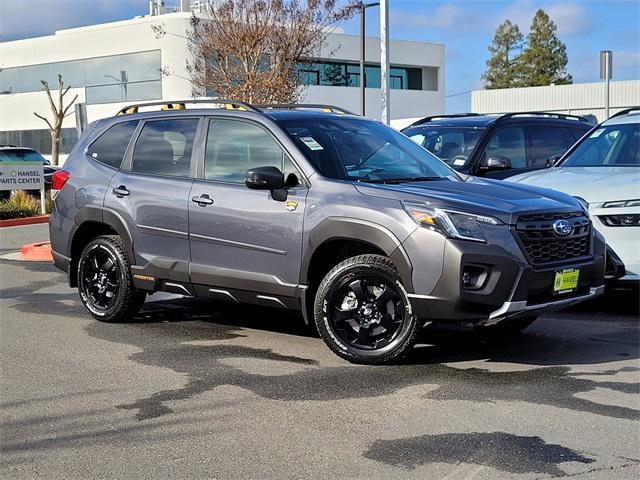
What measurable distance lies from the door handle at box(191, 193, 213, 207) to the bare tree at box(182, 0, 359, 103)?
19.5 meters

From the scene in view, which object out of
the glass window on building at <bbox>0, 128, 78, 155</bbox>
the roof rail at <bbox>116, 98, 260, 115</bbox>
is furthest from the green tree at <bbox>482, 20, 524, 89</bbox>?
the roof rail at <bbox>116, 98, 260, 115</bbox>

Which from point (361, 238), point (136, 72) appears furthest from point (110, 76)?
point (361, 238)

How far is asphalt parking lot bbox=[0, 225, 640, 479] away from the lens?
4.37 m

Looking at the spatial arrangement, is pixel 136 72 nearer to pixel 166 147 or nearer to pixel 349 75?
pixel 349 75

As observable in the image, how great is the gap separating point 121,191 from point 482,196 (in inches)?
126

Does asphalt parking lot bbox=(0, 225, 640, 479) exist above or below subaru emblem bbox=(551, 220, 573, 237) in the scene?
below

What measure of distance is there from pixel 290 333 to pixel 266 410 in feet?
7.36

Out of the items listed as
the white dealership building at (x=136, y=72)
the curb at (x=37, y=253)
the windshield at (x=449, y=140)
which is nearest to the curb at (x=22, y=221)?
the curb at (x=37, y=253)

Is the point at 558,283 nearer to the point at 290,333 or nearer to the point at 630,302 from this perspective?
the point at 290,333

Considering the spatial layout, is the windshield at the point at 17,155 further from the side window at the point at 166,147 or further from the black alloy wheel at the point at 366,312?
the black alloy wheel at the point at 366,312

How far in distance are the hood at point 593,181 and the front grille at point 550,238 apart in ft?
4.53

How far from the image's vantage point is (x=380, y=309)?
243 inches

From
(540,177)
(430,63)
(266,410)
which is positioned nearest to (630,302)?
(540,177)

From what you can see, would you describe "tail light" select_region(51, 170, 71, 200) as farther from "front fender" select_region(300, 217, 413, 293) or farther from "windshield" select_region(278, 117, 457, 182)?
"front fender" select_region(300, 217, 413, 293)
